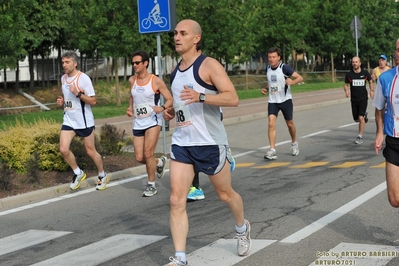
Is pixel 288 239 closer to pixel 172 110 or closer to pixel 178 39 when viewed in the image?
pixel 172 110

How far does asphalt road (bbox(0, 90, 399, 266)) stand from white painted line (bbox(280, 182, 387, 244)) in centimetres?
1

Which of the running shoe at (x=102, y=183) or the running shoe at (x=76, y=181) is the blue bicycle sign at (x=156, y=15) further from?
the running shoe at (x=76, y=181)

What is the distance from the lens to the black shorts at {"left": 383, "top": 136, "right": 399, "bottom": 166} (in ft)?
21.1

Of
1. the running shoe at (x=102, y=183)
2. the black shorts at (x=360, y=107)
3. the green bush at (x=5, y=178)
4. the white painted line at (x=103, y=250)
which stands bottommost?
the white painted line at (x=103, y=250)

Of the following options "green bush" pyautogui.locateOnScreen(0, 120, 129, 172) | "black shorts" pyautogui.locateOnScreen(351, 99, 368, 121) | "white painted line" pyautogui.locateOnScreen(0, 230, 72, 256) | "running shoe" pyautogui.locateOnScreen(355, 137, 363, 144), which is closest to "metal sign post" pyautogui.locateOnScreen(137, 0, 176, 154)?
"green bush" pyautogui.locateOnScreen(0, 120, 129, 172)

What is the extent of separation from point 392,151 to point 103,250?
9.20 ft

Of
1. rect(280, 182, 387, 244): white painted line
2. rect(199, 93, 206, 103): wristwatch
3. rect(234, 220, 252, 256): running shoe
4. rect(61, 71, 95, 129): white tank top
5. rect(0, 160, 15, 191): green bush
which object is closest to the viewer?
rect(199, 93, 206, 103): wristwatch

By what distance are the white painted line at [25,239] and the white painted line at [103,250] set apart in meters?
0.69

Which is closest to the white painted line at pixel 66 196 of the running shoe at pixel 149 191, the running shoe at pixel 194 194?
the running shoe at pixel 149 191

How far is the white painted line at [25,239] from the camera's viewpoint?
25.5 ft

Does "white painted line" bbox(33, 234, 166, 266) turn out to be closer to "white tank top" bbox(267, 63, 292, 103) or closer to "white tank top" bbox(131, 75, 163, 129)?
"white tank top" bbox(131, 75, 163, 129)

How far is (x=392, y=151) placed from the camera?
255 inches

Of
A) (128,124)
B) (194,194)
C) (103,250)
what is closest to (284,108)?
(194,194)

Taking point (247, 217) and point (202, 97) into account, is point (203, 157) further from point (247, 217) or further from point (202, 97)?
point (247, 217)
